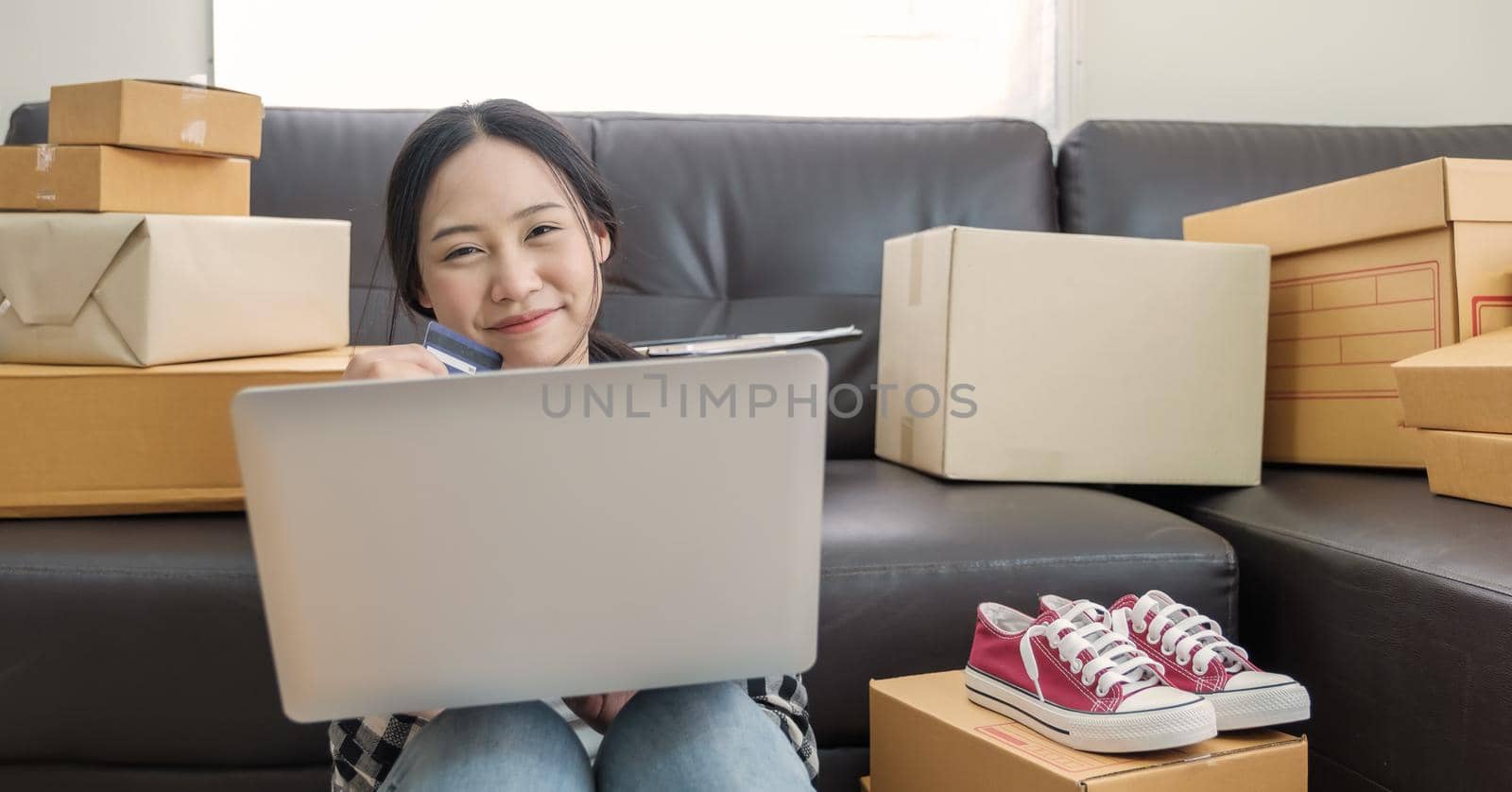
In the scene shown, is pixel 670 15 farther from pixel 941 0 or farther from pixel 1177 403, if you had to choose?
pixel 1177 403

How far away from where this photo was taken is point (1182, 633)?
0.94 m

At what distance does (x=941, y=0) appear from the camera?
6.95 feet

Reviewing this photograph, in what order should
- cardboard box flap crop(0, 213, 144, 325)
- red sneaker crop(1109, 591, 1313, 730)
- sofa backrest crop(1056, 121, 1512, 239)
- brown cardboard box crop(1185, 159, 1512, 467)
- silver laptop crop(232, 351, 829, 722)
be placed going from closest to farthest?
1. silver laptop crop(232, 351, 829, 722)
2. red sneaker crop(1109, 591, 1313, 730)
3. cardboard box flap crop(0, 213, 144, 325)
4. brown cardboard box crop(1185, 159, 1512, 467)
5. sofa backrest crop(1056, 121, 1512, 239)

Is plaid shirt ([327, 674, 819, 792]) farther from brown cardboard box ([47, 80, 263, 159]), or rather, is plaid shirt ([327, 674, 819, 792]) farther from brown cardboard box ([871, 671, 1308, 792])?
brown cardboard box ([47, 80, 263, 159])

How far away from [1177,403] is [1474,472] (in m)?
0.36

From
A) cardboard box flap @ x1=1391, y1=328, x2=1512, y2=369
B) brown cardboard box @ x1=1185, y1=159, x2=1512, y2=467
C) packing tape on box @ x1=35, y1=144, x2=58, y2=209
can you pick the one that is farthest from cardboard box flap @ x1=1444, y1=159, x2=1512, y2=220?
packing tape on box @ x1=35, y1=144, x2=58, y2=209

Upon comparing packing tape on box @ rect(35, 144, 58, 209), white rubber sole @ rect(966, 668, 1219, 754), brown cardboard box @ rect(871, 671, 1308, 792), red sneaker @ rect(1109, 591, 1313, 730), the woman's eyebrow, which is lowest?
brown cardboard box @ rect(871, 671, 1308, 792)

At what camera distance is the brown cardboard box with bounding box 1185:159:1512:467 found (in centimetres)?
129

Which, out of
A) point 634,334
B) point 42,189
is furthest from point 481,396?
point 634,334

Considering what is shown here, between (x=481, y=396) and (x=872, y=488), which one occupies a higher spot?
(x=481, y=396)

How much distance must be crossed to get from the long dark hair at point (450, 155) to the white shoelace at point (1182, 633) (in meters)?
0.54

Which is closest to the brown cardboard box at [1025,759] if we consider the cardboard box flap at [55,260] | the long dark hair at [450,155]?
the long dark hair at [450,155]

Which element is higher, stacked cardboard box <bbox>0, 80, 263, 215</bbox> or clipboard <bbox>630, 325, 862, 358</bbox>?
stacked cardboard box <bbox>0, 80, 263, 215</bbox>

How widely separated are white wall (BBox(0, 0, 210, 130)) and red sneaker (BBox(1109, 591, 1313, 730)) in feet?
5.89
